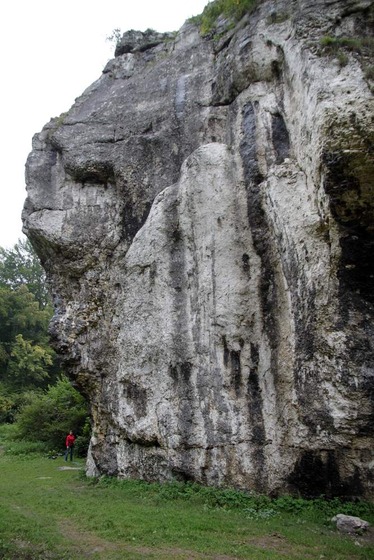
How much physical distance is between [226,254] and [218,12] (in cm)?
877

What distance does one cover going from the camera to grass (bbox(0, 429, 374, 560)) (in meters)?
7.58

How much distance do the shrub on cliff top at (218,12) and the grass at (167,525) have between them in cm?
1294

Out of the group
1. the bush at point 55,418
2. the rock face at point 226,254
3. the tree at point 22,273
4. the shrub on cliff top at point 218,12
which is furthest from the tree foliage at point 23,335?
the shrub on cliff top at point 218,12

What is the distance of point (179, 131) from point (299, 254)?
6.41 m

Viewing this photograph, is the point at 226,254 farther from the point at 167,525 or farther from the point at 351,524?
the point at 351,524

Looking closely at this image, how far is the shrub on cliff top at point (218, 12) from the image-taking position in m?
14.4

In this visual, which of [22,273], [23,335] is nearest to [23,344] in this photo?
[23,335]

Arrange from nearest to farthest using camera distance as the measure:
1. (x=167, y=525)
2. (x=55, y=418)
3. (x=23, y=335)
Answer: (x=167, y=525), (x=55, y=418), (x=23, y=335)

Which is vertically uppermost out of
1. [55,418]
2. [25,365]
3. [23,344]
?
[23,344]

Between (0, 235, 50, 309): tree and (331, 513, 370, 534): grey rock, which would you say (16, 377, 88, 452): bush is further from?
(0, 235, 50, 309): tree

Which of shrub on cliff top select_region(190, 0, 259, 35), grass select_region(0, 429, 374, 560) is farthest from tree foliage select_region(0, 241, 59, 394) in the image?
shrub on cliff top select_region(190, 0, 259, 35)

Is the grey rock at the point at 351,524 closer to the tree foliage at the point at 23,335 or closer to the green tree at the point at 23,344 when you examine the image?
the tree foliage at the point at 23,335

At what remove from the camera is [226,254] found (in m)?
12.3

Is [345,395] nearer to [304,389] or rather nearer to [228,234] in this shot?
[304,389]
